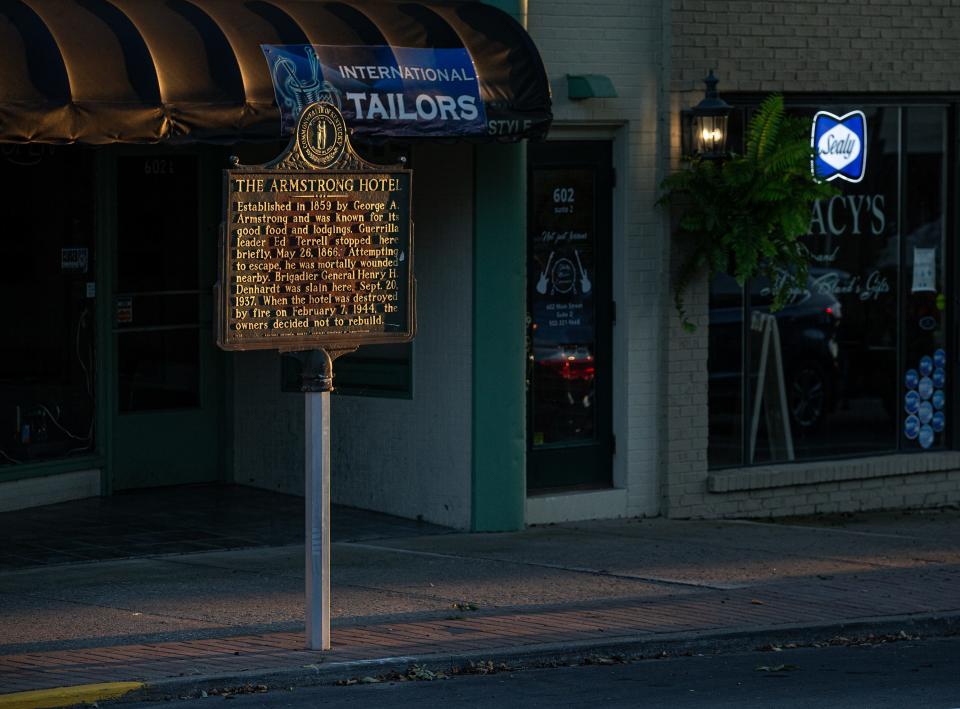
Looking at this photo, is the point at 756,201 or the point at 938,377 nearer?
the point at 756,201

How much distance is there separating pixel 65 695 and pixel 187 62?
4.27 m

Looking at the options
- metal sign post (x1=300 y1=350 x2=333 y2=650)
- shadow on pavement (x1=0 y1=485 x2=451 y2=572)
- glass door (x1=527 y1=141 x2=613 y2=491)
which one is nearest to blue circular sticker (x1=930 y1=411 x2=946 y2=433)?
glass door (x1=527 y1=141 x2=613 y2=491)

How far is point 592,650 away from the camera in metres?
8.74

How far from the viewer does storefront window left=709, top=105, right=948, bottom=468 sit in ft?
44.2

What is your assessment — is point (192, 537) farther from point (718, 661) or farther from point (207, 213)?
point (718, 661)

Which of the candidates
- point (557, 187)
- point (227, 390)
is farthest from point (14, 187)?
point (557, 187)

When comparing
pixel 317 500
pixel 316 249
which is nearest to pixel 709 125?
pixel 316 249

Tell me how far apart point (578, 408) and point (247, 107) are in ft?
13.0

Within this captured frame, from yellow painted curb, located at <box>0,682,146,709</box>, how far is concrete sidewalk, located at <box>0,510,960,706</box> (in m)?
0.06

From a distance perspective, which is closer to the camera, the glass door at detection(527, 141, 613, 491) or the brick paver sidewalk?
the brick paver sidewalk

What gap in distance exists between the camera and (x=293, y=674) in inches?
318

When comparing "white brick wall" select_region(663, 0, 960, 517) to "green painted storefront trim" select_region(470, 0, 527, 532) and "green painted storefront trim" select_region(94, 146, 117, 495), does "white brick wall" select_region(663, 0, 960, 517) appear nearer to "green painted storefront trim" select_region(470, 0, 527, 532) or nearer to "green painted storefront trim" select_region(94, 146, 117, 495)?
"green painted storefront trim" select_region(470, 0, 527, 532)

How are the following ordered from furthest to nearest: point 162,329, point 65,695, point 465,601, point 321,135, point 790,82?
1. point 162,329
2. point 790,82
3. point 465,601
4. point 321,135
5. point 65,695

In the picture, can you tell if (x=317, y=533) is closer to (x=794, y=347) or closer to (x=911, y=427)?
(x=794, y=347)
